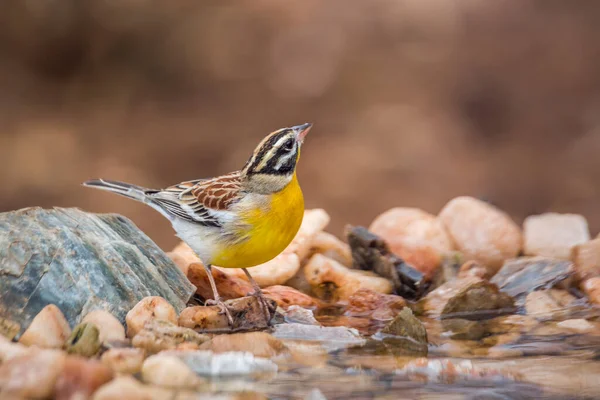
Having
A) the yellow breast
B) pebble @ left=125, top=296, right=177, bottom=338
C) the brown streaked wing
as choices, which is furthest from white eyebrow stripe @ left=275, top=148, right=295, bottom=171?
pebble @ left=125, top=296, right=177, bottom=338

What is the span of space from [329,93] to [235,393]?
289 inches

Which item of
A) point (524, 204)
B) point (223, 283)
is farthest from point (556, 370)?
point (524, 204)

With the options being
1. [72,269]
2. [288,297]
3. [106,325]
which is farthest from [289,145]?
[106,325]

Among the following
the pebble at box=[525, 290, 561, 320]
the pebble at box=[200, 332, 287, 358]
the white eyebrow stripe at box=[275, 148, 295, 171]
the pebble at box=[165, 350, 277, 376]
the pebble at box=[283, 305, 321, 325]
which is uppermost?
the white eyebrow stripe at box=[275, 148, 295, 171]

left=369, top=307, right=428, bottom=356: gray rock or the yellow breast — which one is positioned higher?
the yellow breast

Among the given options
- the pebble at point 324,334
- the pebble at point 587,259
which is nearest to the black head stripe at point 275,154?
the pebble at point 324,334

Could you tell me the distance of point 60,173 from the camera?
10.2m

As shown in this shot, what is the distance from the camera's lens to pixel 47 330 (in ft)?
13.5

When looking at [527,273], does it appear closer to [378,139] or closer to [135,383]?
[135,383]

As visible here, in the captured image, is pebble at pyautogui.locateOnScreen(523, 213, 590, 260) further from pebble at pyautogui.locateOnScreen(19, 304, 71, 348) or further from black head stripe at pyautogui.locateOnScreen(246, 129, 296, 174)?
pebble at pyautogui.locateOnScreen(19, 304, 71, 348)

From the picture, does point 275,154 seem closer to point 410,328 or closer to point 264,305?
point 264,305

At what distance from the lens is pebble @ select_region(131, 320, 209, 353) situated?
424 cm

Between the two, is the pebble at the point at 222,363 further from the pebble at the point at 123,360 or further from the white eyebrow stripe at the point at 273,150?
the white eyebrow stripe at the point at 273,150

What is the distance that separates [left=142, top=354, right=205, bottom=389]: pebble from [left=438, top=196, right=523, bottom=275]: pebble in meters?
3.23
